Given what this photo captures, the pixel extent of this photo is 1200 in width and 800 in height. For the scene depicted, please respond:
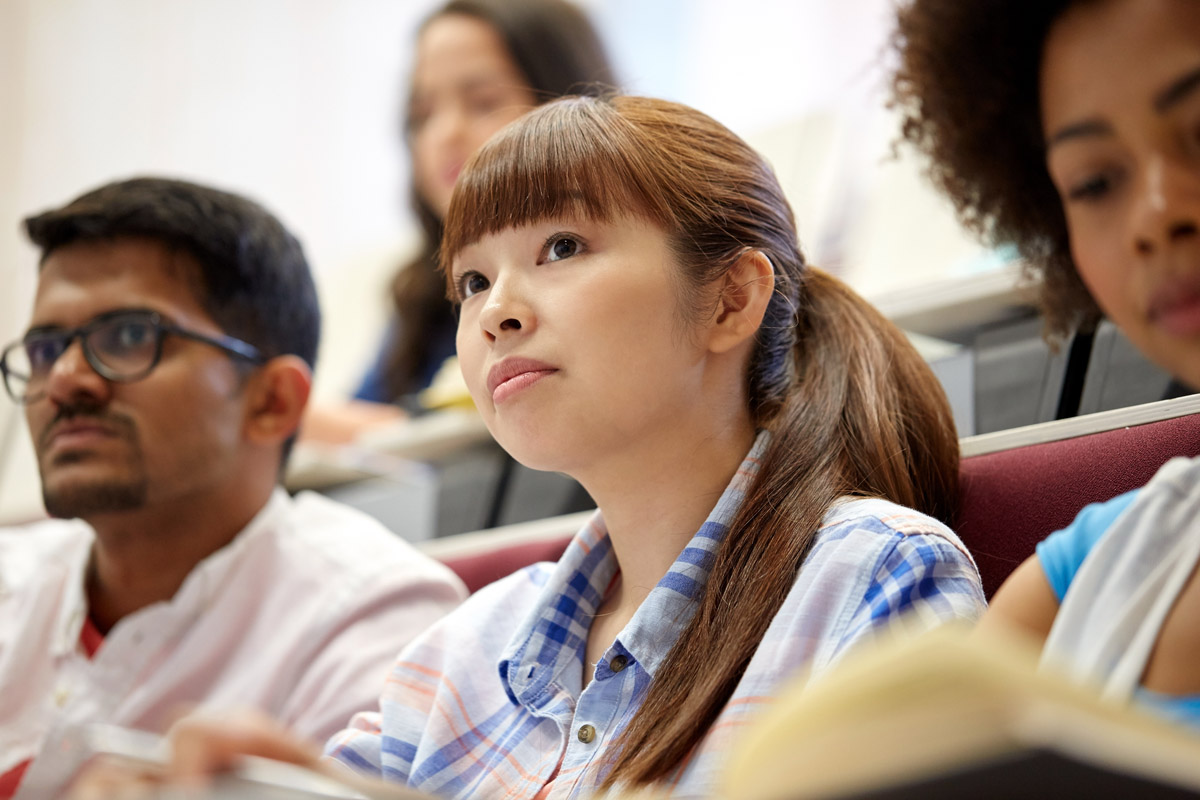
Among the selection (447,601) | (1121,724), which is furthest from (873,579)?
(447,601)

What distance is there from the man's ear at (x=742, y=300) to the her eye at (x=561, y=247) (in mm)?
123

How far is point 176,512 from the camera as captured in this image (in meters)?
1.27

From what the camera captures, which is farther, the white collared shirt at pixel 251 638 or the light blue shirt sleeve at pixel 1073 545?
the white collared shirt at pixel 251 638

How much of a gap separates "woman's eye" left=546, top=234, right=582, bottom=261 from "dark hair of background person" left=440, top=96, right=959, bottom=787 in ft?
0.06

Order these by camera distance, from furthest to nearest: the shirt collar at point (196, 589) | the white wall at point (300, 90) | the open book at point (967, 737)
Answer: the white wall at point (300, 90), the shirt collar at point (196, 589), the open book at point (967, 737)

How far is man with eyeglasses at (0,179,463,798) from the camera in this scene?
1.18 meters

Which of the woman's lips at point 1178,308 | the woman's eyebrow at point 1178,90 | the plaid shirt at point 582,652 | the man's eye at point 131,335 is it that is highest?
the woman's eyebrow at point 1178,90

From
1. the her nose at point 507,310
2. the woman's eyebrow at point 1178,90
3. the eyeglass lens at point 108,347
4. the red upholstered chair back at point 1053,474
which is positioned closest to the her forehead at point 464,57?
the eyeglass lens at point 108,347

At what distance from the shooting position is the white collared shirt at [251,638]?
3.76 ft

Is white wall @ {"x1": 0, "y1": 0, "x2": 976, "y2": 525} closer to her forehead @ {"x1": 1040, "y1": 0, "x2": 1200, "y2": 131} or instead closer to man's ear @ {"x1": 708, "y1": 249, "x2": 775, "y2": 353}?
man's ear @ {"x1": 708, "y1": 249, "x2": 775, "y2": 353}

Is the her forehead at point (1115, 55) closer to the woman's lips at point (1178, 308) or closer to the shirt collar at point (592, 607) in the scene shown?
the woman's lips at point (1178, 308)

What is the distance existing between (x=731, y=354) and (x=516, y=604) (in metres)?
0.29

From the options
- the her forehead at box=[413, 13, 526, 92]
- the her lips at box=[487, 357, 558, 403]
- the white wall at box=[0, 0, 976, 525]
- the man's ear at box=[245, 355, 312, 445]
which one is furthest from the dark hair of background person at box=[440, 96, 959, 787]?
the white wall at box=[0, 0, 976, 525]

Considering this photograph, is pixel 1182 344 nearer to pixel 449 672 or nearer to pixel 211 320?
pixel 449 672
